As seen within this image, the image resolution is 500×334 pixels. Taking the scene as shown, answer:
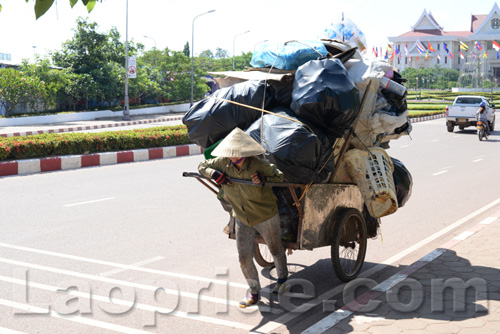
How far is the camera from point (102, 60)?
44688 mm

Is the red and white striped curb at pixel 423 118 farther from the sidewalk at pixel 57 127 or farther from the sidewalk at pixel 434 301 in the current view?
the sidewalk at pixel 434 301

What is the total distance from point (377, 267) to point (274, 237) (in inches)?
69.7

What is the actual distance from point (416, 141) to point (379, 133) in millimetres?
17433

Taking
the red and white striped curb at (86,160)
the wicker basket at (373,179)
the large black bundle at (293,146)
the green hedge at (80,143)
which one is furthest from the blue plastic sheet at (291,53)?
the green hedge at (80,143)

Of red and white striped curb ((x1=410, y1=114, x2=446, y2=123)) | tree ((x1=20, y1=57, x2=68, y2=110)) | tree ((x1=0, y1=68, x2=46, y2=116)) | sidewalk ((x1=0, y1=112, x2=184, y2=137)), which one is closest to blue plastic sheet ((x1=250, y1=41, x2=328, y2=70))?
sidewalk ((x1=0, y1=112, x2=184, y2=137))

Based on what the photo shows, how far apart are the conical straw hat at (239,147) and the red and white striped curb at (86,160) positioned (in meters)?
9.68

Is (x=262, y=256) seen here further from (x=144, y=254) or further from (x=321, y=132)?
(x=321, y=132)

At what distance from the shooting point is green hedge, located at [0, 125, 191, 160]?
14172 mm

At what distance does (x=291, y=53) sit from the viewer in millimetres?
5410

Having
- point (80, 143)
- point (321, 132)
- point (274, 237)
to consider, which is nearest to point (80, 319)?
point (274, 237)

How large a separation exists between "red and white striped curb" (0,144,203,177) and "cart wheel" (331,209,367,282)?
9.45 m

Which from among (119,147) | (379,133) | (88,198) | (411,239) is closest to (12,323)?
(379,133)

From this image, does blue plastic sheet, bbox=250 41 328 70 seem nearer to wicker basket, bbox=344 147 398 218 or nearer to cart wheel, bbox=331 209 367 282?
wicker basket, bbox=344 147 398 218

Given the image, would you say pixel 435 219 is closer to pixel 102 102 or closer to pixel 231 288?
pixel 231 288
